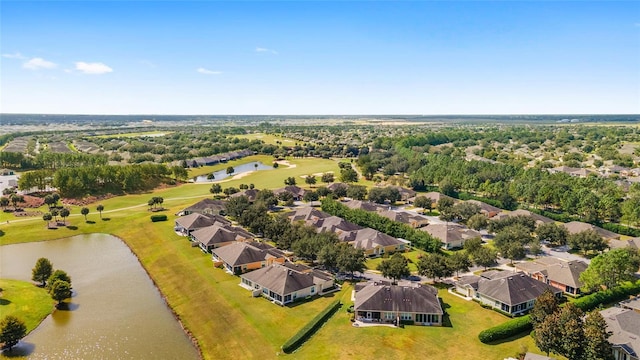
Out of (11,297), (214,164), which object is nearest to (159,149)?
(214,164)

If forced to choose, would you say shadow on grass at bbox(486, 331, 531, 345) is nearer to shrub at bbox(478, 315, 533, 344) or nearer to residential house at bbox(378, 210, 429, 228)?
shrub at bbox(478, 315, 533, 344)

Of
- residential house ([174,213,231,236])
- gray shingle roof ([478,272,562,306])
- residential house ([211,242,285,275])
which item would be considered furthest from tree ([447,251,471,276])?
residential house ([174,213,231,236])

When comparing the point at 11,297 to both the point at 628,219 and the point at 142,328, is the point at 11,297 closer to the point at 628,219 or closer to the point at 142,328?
the point at 142,328

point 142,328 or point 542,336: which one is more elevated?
point 542,336

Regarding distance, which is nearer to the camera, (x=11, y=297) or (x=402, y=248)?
(x=11, y=297)

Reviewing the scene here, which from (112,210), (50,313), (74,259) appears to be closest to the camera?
(50,313)

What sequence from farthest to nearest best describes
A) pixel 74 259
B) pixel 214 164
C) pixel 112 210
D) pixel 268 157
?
pixel 268 157 < pixel 214 164 < pixel 112 210 < pixel 74 259

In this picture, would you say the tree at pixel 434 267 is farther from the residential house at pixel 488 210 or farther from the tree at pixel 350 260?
the residential house at pixel 488 210
